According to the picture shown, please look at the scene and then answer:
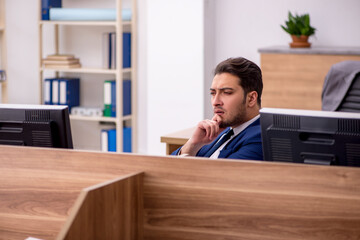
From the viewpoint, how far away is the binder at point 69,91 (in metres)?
5.23

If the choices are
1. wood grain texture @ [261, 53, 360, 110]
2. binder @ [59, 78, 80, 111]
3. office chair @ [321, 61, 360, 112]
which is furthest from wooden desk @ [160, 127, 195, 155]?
binder @ [59, 78, 80, 111]

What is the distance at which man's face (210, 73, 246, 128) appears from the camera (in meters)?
2.51

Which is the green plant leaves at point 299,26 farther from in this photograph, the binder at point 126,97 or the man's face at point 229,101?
the man's face at point 229,101

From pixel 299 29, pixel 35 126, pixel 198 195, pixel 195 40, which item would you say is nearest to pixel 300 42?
pixel 299 29

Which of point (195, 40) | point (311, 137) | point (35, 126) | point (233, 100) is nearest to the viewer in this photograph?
point (311, 137)

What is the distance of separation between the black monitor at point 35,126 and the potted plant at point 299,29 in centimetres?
289

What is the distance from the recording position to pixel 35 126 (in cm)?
200

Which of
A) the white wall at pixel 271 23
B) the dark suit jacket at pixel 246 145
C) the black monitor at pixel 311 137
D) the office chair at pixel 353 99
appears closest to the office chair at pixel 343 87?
the office chair at pixel 353 99

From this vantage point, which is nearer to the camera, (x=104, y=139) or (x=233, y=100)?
(x=233, y=100)

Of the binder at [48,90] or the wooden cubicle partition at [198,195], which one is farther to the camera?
the binder at [48,90]

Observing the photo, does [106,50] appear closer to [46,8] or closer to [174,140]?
[46,8]

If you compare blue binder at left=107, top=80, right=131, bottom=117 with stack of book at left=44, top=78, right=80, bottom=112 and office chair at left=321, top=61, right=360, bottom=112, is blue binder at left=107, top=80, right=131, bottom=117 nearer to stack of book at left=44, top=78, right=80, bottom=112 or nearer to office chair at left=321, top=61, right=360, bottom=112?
stack of book at left=44, top=78, right=80, bottom=112

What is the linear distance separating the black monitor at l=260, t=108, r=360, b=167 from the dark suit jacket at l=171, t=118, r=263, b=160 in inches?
18.1

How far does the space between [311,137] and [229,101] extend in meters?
0.86
